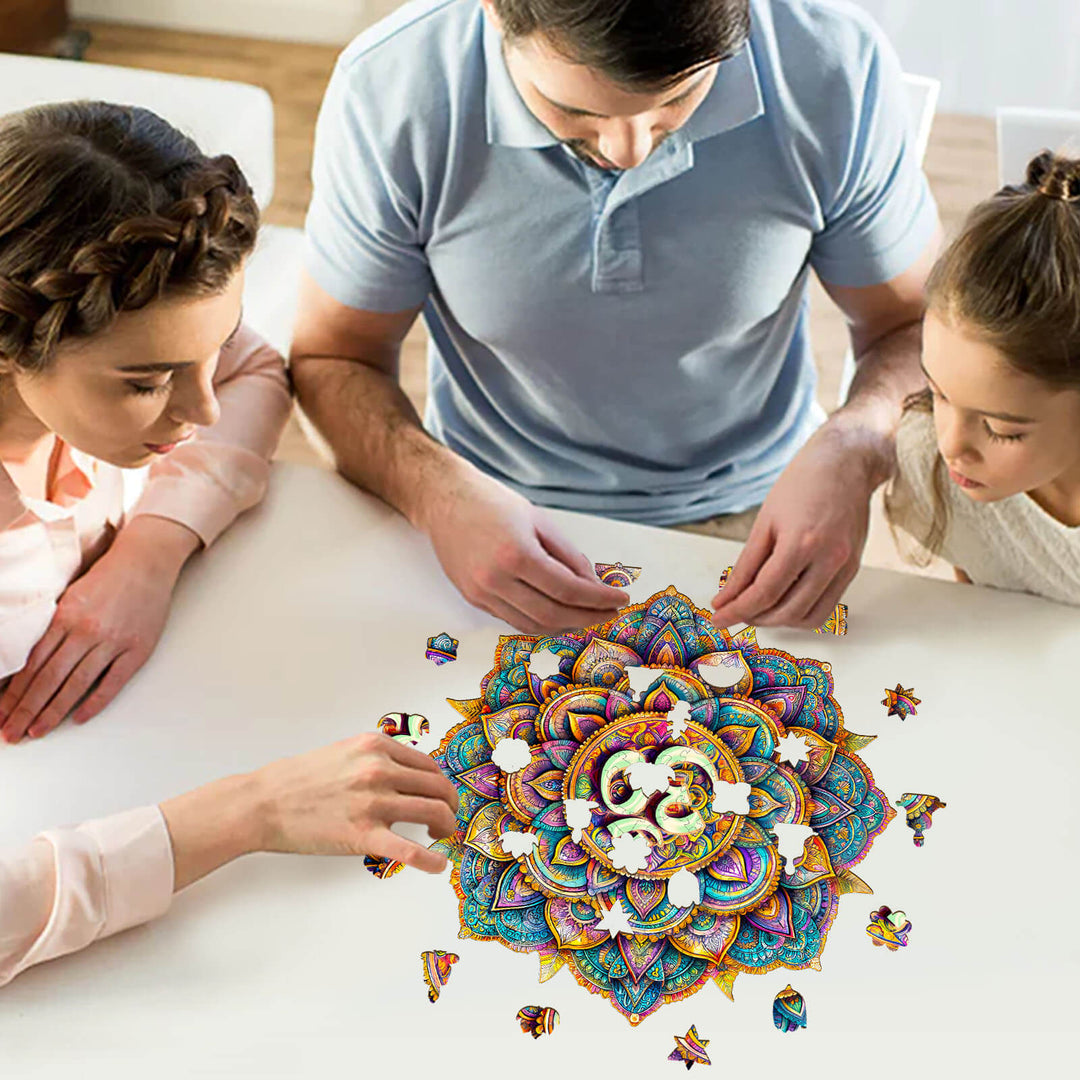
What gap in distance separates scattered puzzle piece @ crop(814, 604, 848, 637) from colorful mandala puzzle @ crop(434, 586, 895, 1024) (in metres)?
0.05

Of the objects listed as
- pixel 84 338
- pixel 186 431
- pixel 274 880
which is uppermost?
pixel 84 338

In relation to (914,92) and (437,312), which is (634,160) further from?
(914,92)

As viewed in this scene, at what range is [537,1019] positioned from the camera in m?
0.91

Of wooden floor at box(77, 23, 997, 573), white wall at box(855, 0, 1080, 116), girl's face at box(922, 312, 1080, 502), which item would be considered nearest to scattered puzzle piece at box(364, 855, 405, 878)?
girl's face at box(922, 312, 1080, 502)

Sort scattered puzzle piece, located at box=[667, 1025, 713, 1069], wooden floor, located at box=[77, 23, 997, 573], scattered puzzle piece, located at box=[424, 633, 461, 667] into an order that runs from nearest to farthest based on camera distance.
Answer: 1. scattered puzzle piece, located at box=[667, 1025, 713, 1069]
2. scattered puzzle piece, located at box=[424, 633, 461, 667]
3. wooden floor, located at box=[77, 23, 997, 573]

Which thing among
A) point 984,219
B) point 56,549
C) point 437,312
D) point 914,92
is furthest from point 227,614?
point 914,92

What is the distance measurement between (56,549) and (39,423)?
4.1 inches

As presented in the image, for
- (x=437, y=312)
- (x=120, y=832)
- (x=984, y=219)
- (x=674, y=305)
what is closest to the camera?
(x=120, y=832)

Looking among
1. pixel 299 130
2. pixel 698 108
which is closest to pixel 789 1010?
pixel 698 108

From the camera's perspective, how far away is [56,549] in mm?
1144

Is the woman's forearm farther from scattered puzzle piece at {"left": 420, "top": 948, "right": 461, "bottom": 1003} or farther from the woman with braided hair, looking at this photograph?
scattered puzzle piece at {"left": 420, "top": 948, "right": 461, "bottom": 1003}

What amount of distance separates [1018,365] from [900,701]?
27 centimetres

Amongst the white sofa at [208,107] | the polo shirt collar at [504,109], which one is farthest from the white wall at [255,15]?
the polo shirt collar at [504,109]

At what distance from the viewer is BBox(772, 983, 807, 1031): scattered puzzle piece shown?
36.0 inches
